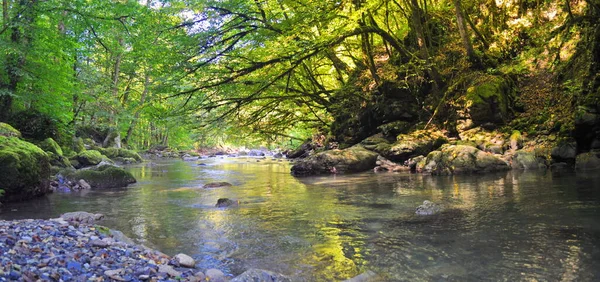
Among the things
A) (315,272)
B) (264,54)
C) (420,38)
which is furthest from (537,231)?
(420,38)

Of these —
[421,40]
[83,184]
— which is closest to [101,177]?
[83,184]

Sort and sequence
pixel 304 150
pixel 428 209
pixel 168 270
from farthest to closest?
pixel 304 150 < pixel 428 209 < pixel 168 270

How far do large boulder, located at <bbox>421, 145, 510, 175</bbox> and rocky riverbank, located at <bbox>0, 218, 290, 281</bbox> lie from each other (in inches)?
352

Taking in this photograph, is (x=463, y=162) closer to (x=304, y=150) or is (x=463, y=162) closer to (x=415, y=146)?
(x=415, y=146)


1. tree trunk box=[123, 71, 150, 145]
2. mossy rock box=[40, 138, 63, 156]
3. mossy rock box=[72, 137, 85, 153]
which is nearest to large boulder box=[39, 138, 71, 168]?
mossy rock box=[40, 138, 63, 156]

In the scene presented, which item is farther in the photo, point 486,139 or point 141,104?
point 141,104

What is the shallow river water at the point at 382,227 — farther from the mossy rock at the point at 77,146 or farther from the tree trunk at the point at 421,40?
the mossy rock at the point at 77,146

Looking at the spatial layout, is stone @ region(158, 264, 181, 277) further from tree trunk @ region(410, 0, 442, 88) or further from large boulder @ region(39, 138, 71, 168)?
tree trunk @ region(410, 0, 442, 88)

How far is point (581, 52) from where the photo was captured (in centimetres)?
1107

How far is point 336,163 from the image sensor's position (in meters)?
13.3

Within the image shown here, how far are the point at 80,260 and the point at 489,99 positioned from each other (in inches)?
529

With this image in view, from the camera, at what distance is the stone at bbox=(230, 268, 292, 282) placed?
3.15m

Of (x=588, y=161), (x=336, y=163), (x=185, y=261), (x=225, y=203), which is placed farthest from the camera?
(x=336, y=163)

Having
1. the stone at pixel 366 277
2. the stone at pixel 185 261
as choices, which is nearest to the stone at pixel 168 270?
the stone at pixel 185 261
